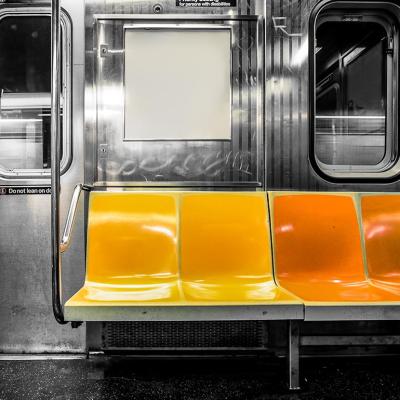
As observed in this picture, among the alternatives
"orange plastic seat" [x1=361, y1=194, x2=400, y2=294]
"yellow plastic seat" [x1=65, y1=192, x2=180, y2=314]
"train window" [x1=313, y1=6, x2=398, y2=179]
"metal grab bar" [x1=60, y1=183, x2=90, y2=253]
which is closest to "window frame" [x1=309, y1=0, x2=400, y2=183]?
"train window" [x1=313, y1=6, x2=398, y2=179]

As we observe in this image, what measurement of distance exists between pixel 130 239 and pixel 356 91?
1749mm

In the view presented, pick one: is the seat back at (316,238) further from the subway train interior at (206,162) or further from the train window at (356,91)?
the train window at (356,91)

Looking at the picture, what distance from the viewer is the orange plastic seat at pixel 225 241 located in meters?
2.42

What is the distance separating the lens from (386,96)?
2850 mm

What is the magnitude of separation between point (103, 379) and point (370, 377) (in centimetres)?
149

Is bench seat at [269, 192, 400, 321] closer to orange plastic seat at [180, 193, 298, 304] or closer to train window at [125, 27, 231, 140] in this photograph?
orange plastic seat at [180, 193, 298, 304]

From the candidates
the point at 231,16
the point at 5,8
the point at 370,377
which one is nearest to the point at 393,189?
the point at 370,377

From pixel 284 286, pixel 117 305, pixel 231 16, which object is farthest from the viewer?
pixel 231 16

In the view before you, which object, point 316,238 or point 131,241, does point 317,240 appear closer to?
point 316,238

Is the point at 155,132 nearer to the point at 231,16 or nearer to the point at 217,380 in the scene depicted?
the point at 231,16

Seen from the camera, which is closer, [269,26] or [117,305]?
[117,305]

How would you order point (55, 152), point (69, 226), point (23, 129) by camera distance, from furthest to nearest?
point (23, 129) → point (69, 226) → point (55, 152)

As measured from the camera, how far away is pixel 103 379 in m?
2.41

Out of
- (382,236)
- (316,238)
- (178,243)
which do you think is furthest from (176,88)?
(382,236)
